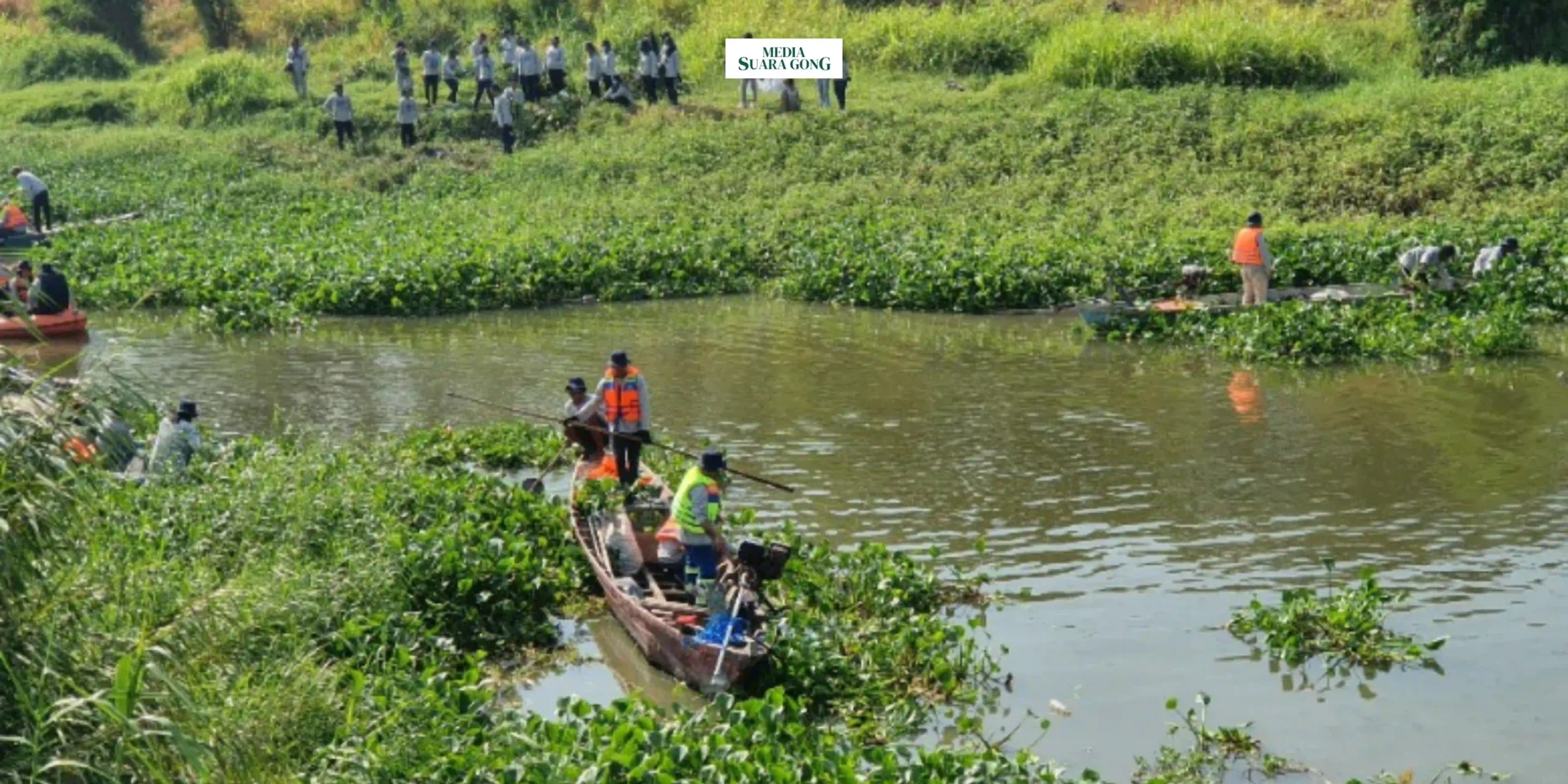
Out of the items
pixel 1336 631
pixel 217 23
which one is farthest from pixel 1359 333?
pixel 217 23

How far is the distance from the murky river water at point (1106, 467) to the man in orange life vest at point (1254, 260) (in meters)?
1.51

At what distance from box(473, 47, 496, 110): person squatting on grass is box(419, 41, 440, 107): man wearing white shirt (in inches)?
29.4

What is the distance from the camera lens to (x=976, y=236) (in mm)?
28188

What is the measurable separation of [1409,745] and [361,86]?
110 feet

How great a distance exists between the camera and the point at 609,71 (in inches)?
1513

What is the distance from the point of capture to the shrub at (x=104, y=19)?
49188 mm

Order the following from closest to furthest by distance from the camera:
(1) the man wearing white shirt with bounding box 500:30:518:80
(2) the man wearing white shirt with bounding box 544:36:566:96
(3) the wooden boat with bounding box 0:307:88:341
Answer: (3) the wooden boat with bounding box 0:307:88:341, (2) the man wearing white shirt with bounding box 544:36:566:96, (1) the man wearing white shirt with bounding box 500:30:518:80

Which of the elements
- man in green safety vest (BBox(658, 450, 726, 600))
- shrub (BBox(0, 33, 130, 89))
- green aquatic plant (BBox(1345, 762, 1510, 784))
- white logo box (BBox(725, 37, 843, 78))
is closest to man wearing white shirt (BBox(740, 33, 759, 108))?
white logo box (BBox(725, 37, 843, 78))

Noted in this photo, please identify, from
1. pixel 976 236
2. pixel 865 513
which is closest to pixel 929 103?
pixel 976 236

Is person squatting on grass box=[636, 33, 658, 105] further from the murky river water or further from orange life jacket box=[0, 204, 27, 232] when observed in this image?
orange life jacket box=[0, 204, 27, 232]

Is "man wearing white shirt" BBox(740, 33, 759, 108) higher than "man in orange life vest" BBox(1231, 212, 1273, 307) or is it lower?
higher

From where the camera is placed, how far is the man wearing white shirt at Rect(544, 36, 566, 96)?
3847 cm

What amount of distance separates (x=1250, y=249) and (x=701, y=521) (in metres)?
11.9

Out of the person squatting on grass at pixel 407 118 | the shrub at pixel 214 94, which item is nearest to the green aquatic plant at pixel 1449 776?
the person squatting on grass at pixel 407 118
